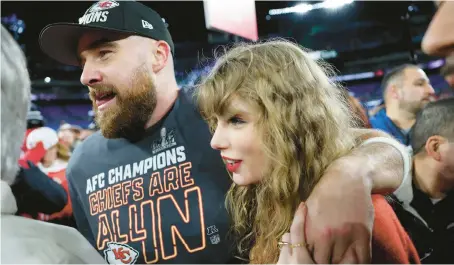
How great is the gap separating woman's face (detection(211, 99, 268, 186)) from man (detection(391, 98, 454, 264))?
0.66 metres

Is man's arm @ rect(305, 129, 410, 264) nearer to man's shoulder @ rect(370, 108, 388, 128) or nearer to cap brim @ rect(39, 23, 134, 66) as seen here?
cap brim @ rect(39, 23, 134, 66)

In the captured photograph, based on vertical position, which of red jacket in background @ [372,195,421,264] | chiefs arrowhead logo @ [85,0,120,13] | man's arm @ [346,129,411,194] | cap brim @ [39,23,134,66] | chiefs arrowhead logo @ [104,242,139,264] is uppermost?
chiefs arrowhead logo @ [85,0,120,13]

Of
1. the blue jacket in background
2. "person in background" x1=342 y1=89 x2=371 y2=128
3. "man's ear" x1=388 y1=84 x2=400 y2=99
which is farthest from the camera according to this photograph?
"man's ear" x1=388 y1=84 x2=400 y2=99

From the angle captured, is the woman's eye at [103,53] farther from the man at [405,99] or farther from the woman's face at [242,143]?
the man at [405,99]

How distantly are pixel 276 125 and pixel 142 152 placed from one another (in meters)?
0.53

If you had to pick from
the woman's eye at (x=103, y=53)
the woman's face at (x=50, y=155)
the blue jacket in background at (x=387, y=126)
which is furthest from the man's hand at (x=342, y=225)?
the woman's face at (x=50, y=155)

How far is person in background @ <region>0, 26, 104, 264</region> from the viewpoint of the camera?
0.53 meters

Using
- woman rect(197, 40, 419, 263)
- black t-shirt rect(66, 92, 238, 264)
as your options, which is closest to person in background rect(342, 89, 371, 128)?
woman rect(197, 40, 419, 263)

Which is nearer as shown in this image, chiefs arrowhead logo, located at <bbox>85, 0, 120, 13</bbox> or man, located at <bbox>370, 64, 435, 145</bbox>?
chiefs arrowhead logo, located at <bbox>85, 0, 120, 13</bbox>

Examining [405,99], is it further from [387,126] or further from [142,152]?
[142,152]

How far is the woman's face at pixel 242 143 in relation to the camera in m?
0.89

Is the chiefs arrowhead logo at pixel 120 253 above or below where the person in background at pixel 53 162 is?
below

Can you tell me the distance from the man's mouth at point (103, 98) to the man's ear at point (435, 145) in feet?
3.23

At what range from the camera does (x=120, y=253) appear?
4.06 ft
